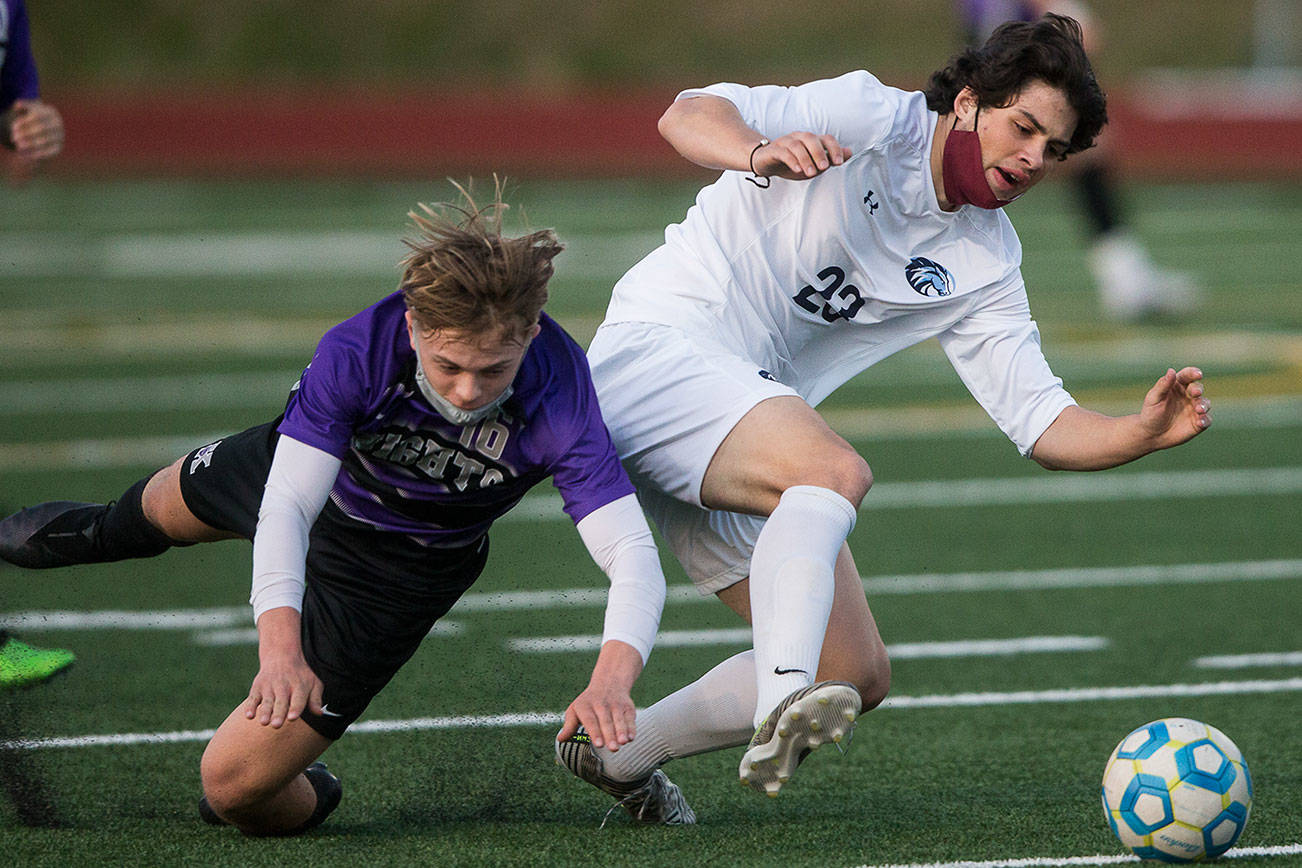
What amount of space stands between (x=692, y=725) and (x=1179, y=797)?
945 mm

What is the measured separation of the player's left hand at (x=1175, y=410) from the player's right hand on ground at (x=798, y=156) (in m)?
0.78

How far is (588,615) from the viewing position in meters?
5.34

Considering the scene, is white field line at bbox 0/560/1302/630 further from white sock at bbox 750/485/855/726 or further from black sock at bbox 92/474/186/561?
white sock at bbox 750/485/855/726

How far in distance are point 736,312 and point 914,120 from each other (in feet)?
1.80

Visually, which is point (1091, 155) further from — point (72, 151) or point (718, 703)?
point (72, 151)

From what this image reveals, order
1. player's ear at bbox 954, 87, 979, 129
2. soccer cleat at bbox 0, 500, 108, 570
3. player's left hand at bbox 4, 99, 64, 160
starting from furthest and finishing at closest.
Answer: player's left hand at bbox 4, 99, 64, 160, soccer cleat at bbox 0, 500, 108, 570, player's ear at bbox 954, 87, 979, 129

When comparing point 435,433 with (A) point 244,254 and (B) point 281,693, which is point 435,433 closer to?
(B) point 281,693

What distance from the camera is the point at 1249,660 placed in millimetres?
4816

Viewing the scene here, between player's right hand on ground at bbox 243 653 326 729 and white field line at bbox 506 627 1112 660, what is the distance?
6.74ft

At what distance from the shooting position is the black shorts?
3416 millimetres

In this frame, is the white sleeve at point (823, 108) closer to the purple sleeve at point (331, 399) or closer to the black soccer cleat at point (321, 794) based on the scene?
the purple sleeve at point (331, 399)

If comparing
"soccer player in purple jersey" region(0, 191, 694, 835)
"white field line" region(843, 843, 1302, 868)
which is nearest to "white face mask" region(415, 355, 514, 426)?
"soccer player in purple jersey" region(0, 191, 694, 835)

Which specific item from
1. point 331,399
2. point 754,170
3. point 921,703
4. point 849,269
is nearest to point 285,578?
point 331,399

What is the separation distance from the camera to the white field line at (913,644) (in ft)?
16.2
